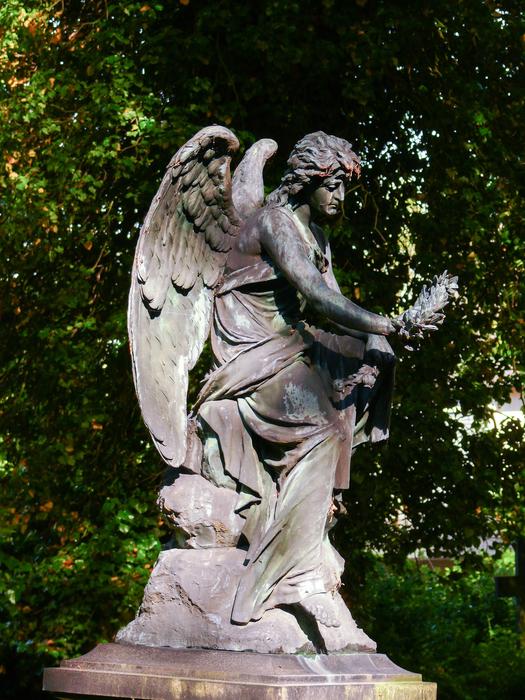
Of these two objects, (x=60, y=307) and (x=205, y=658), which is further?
(x=60, y=307)

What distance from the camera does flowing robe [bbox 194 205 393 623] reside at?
18.4 feet

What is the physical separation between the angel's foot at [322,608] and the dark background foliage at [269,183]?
458 centimetres

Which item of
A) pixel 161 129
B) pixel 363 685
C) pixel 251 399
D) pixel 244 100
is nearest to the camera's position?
pixel 363 685

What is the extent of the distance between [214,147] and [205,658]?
7.48 feet

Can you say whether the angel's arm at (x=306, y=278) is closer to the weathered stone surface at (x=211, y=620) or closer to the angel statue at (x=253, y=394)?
the angel statue at (x=253, y=394)

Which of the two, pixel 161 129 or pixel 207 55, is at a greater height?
pixel 207 55

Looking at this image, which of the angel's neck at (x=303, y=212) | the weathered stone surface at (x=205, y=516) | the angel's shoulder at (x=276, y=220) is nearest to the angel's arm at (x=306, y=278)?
the angel's shoulder at (x=276, y=220)

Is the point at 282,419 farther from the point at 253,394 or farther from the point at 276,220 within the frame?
the point at 276,220

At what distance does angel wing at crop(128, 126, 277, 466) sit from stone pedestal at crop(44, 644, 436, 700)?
90cm

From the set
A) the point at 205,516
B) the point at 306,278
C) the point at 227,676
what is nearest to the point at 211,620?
the point at 227,676

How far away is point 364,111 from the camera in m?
11.1

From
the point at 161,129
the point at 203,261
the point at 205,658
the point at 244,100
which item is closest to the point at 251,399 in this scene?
the point at 203,261

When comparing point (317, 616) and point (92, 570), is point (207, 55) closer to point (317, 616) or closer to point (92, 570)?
point (92, 570)

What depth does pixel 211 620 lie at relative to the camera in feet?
18.0
